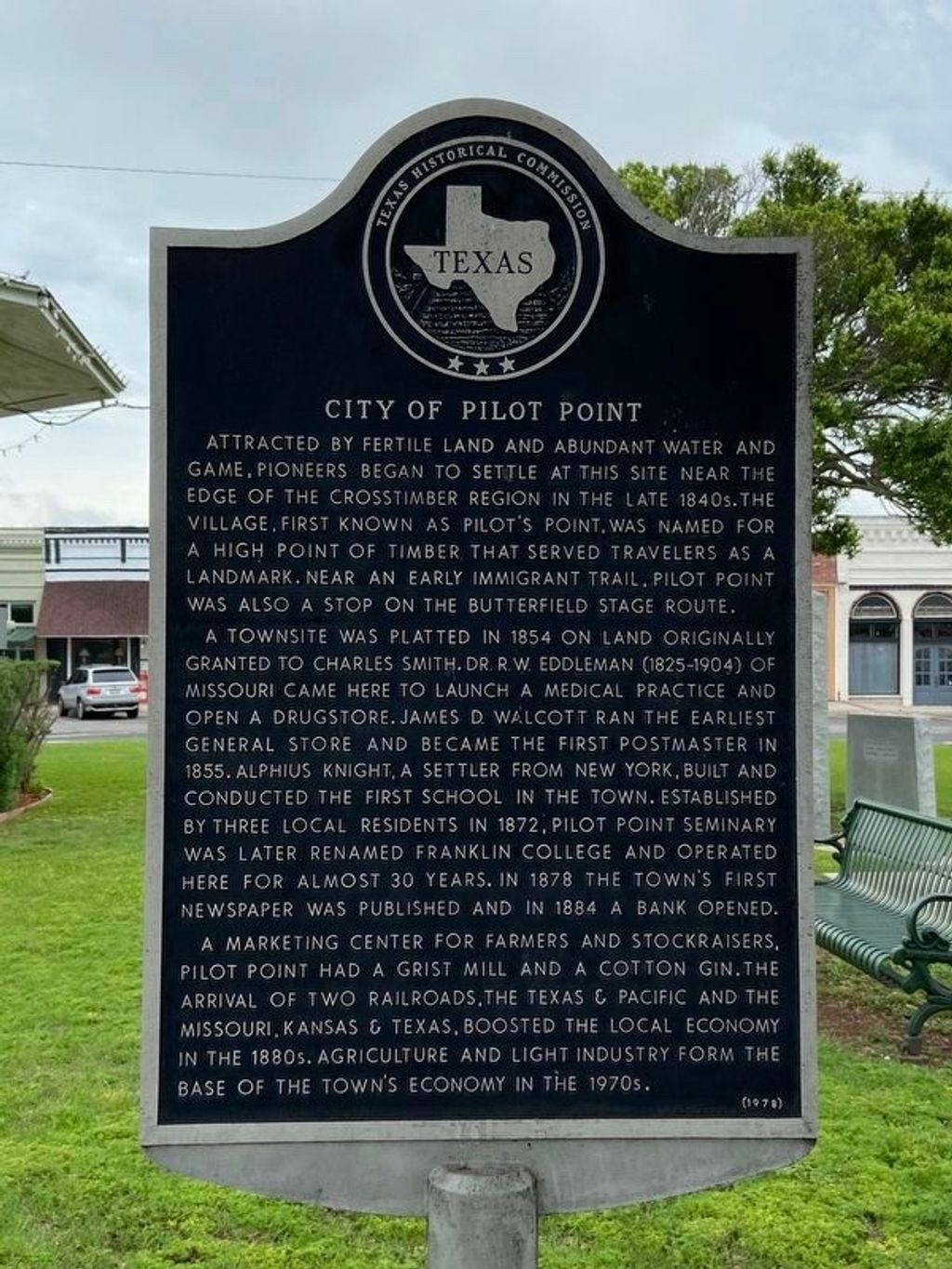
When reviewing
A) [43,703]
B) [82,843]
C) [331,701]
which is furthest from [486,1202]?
[43,703]

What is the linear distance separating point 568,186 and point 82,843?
10.1 m

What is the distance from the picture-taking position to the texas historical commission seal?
2.68 metres

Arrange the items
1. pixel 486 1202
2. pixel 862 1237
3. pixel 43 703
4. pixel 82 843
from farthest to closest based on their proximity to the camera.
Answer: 1. pixel 43 703
2. pixel 82 843
3. pixel 862 1237
4. pixel 486 1202

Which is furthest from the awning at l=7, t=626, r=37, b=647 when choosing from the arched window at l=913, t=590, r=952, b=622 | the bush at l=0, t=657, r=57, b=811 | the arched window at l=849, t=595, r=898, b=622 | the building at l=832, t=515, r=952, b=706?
the arched window at l=913, t=590, r=952, b=622

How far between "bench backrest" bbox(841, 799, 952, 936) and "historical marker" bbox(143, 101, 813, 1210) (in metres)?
3.83

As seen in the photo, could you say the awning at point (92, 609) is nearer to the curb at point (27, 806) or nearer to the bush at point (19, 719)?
the curb at point (27, 806)

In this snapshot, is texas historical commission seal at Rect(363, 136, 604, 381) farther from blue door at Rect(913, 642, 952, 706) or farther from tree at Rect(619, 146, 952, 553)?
blue door at Rect(913, 642, 952, 706)

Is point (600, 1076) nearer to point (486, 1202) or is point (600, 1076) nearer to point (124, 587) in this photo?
point (486, 1202)

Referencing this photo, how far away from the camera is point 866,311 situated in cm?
1209

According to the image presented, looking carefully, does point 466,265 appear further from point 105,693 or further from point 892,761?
point 105,693

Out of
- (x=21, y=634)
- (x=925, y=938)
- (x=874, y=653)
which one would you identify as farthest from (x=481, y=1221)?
(x=21, y=634)

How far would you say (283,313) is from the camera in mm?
2707

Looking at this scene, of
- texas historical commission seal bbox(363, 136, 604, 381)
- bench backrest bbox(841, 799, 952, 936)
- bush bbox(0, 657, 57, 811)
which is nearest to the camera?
texas historical commission seal bbox(363, 136, 604, 381)

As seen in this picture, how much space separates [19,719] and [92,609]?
28.5 metres
